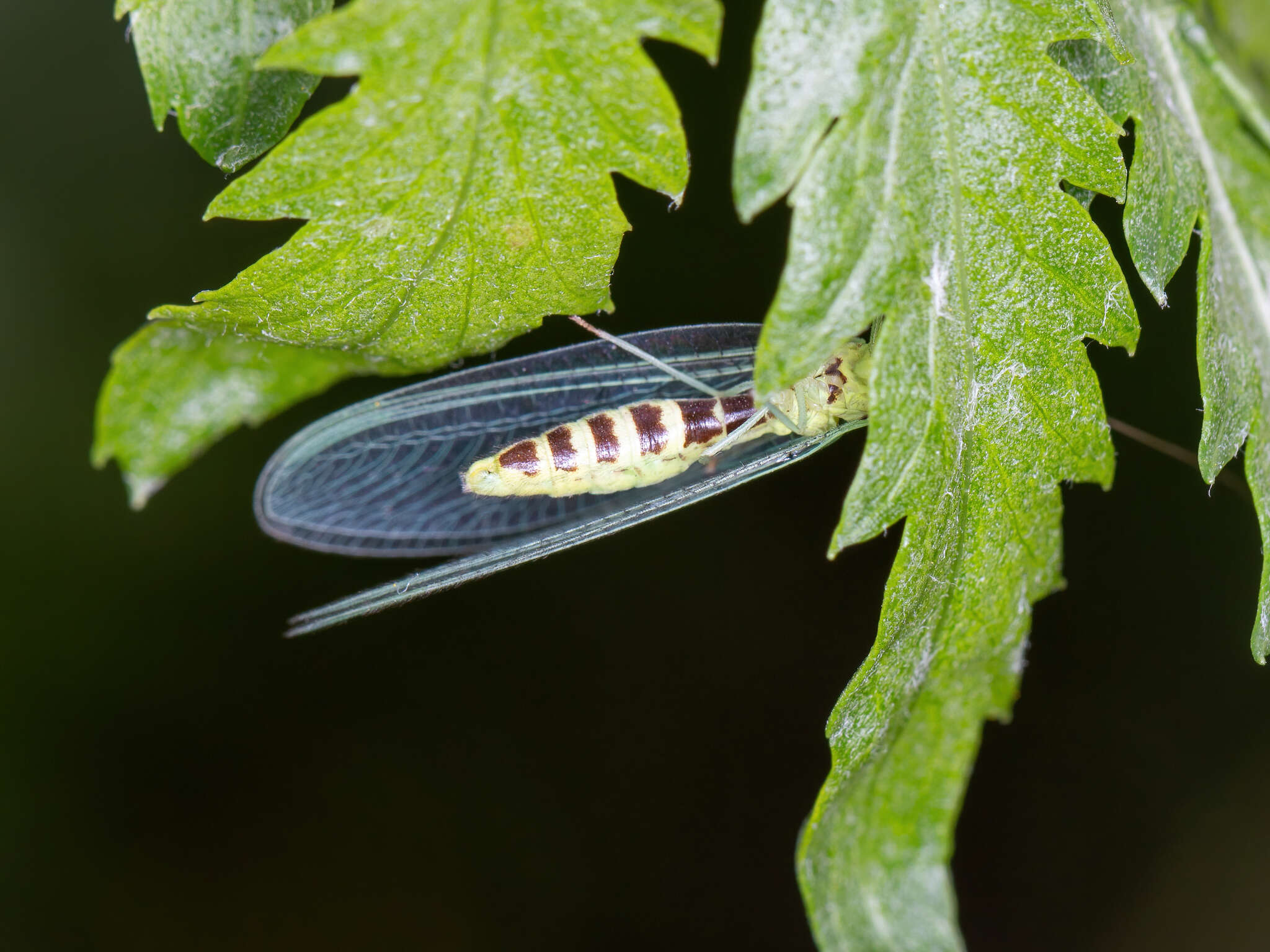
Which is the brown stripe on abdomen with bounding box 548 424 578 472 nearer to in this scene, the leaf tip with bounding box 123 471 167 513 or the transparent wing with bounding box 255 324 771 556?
the transparent wing with bounding box 255 324 771 556

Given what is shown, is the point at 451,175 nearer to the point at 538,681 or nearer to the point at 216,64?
the point at 216,64

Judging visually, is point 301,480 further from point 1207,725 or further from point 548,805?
point 1207,725

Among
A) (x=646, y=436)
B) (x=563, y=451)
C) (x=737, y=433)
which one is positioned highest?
(x=563, y=451)

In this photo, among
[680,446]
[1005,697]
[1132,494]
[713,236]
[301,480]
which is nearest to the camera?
[1005,697]

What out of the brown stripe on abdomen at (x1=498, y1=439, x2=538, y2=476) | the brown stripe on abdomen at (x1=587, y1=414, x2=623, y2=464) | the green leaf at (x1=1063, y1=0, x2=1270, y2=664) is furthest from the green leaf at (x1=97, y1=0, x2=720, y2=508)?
the green leaf at (x1=1063, y1=0, x2=1270, y2=664)

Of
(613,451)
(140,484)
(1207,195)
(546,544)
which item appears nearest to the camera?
(1207,195)

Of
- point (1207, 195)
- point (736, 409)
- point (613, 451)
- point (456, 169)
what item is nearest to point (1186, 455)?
point (1207, 195)

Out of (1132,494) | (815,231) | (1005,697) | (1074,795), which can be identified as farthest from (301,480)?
(1074,795)
